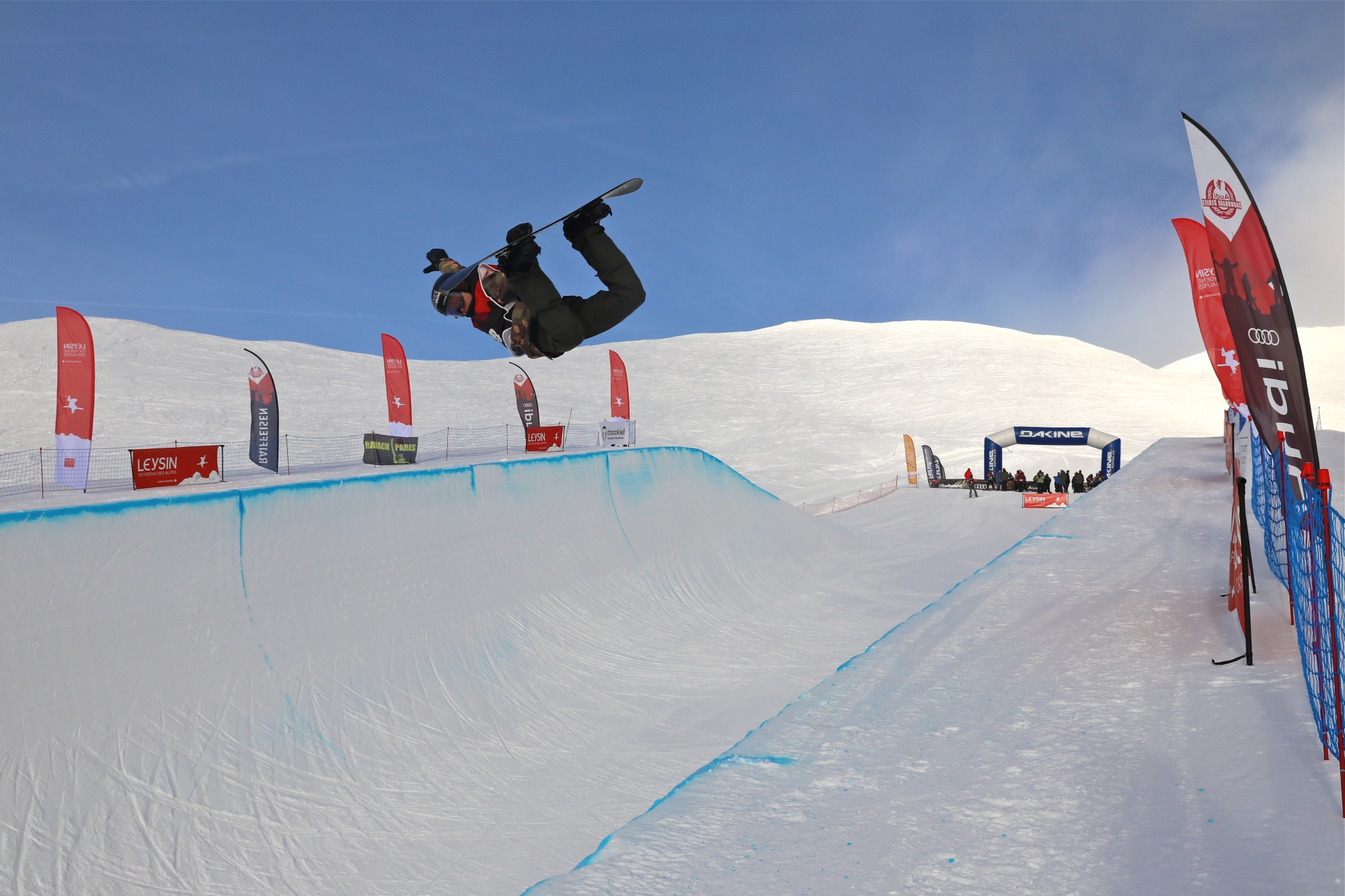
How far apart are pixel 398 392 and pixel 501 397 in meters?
29.7

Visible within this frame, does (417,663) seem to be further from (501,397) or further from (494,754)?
(501,397)

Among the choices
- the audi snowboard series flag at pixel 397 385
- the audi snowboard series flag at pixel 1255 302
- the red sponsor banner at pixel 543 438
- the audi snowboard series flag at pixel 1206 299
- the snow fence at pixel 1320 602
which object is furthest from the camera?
the red sponsor banner at pixel 543 438

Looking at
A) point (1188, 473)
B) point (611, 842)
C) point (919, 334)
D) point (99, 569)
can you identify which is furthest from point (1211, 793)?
point (919, 334)

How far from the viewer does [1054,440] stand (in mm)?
29156

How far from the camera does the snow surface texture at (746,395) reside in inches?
1420

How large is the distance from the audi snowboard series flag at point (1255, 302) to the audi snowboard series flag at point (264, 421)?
16.0m

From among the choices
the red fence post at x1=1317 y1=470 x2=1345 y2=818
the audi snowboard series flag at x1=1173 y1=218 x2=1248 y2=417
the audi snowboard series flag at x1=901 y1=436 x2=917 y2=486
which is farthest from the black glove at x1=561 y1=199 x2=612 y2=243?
the audi snowboard series flag at x1=901 y1=436 x2=917 y2=486

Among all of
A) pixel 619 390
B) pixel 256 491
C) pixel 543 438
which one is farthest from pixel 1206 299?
pixel 619 390

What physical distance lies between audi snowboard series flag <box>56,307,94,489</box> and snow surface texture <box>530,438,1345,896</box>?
43.3 feet

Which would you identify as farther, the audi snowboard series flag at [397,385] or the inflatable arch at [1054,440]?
the inflatable arch at [1054,440]

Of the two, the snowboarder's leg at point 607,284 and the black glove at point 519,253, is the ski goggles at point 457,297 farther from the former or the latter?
the snowboarder's leg at point 607,284

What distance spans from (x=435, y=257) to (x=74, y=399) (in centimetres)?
1195

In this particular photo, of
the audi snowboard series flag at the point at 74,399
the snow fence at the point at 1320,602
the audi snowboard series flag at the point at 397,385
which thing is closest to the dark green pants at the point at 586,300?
the snow fence at the point at 1320,602

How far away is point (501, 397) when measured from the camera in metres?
48.2
